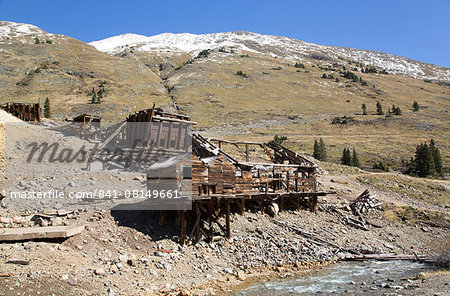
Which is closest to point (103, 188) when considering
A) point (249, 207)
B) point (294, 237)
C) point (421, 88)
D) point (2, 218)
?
point (2, 218)

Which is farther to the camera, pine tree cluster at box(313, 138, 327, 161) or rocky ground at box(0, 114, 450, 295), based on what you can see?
pine tree cluster at box(313, 138, 327, 161)

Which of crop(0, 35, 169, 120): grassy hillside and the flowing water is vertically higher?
crop(0, 35, 169, 120): grassy hillside

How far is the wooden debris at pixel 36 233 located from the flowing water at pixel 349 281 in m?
8.07

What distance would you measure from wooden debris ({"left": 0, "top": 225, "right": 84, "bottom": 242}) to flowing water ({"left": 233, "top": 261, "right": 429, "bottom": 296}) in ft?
26.5

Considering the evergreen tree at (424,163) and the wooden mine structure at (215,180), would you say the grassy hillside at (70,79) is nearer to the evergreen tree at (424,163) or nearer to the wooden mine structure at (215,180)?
the wooden mine structure at (215,180)

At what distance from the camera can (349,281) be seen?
47.9 feet

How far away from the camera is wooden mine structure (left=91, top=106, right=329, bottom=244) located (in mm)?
16812

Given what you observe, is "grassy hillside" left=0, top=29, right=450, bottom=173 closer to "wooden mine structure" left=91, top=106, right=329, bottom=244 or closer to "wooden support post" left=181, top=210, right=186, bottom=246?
"wooden mine structure" left=91, top=106, right=329, bottom=244

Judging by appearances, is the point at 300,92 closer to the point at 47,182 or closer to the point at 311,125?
the point at 311,125

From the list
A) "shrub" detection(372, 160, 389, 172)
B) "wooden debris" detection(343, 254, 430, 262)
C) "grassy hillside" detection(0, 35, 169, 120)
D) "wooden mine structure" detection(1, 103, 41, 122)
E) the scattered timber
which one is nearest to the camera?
the scattered timber

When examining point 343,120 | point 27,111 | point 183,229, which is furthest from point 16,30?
point 183,229

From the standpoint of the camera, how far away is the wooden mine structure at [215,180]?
1681 centimetres

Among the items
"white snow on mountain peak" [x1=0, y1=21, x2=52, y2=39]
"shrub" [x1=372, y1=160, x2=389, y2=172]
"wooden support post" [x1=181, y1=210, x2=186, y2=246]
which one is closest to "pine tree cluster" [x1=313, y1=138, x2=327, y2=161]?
"shrub" [x1=372, y1=160, x2=389, y2=172]

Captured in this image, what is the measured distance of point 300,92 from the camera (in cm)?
12081
